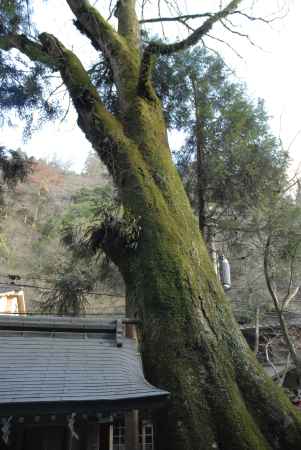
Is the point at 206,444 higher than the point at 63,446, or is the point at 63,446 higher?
the point at 206,444

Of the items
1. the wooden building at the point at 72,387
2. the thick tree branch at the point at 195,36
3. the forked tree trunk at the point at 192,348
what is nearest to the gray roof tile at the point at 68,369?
the wooden building at the point at 72,387


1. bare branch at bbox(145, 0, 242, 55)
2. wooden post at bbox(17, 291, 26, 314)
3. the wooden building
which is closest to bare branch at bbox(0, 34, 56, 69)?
bare branch at bbox(145, 0, 242, 55)

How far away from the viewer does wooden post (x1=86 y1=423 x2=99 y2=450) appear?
11.0 ft

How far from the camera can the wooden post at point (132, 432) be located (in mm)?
2893

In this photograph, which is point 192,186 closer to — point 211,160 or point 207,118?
point 211,160

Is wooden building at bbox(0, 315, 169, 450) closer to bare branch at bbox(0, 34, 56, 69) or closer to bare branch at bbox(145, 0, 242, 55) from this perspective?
bare branch at bbox(145, 0, 242, 55)

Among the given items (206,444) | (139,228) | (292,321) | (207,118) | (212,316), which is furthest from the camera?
(292,321)

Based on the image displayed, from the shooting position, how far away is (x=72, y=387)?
2652mm

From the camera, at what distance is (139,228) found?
371 centimetres

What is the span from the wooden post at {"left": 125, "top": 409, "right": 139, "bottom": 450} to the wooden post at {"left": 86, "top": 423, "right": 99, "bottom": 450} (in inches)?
24.3

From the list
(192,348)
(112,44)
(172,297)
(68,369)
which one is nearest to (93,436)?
(68,369)

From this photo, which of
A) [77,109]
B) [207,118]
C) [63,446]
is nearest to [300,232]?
[207,118]

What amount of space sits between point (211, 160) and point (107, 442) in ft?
16.2

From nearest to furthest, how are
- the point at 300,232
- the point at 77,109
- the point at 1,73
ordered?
1. the point at 77,109
2. the point at 300,232
3. the point at 1,73
